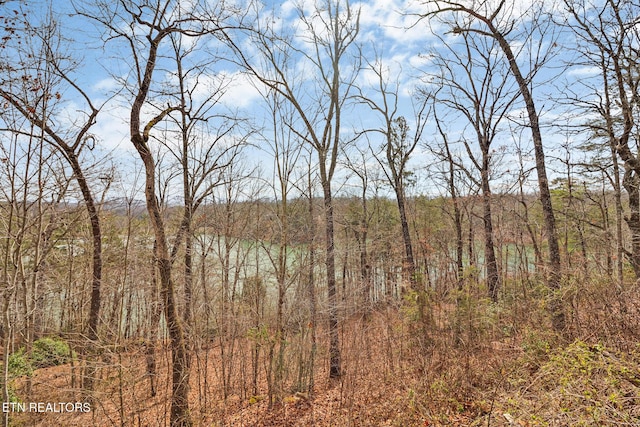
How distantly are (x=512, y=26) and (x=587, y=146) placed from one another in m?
3.45

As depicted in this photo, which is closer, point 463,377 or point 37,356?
point 463,377

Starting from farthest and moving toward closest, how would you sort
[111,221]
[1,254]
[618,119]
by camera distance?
1. [111,221]
2. [1,254]
3. [618,119]

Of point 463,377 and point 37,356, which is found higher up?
point 463,377

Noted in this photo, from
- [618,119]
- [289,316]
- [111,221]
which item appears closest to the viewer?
[618,119]

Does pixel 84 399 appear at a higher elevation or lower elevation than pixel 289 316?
lower

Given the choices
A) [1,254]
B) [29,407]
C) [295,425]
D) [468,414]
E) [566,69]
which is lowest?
[295,425]

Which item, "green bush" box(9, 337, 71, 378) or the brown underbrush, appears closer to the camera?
the brown underbrush

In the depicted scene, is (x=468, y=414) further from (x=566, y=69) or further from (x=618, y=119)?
(x=566, y=69)

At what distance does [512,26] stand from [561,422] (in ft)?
26.7

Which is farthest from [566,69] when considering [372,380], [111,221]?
[111,221]

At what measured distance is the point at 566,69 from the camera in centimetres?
666

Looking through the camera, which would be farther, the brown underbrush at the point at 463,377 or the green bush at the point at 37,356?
the green bush at the point at 37,356

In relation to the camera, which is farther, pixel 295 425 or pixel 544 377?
pixel 295 425

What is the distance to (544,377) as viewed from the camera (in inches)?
157
